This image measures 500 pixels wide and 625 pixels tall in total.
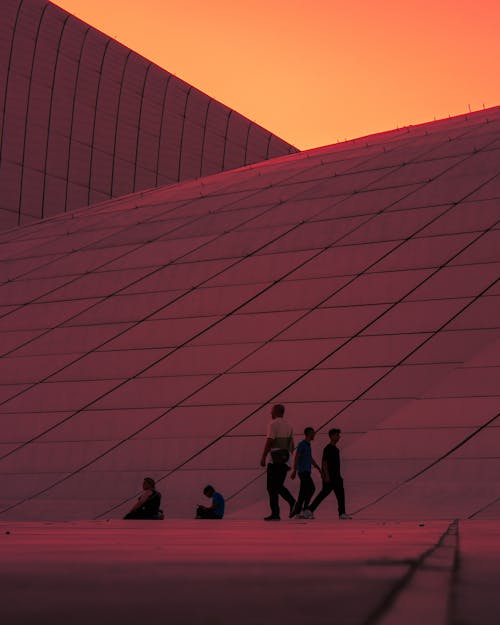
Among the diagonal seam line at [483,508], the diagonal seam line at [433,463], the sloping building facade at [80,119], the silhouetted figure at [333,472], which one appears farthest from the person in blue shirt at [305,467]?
the sloping building facade at [80,119]

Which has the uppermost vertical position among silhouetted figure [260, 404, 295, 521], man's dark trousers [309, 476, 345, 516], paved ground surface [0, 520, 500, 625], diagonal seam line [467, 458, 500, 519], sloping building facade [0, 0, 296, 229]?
sloping building facade [0, 0, 296, 229]

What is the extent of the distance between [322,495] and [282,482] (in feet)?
1.54

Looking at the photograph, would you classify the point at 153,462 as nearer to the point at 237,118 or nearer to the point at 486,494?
the point at 486,494

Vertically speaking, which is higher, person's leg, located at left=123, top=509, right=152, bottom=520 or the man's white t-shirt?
the man's white t-shirt

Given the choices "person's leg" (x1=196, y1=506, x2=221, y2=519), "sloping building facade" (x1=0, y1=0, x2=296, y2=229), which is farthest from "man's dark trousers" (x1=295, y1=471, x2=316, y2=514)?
"sloping building facade" (x1=0, y1=0, x2=296, y2=229)

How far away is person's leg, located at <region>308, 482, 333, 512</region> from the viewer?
12.7m

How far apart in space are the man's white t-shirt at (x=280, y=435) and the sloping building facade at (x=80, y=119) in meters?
24.8

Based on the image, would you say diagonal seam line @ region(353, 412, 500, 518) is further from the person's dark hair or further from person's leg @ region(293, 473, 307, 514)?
the person's dark hair

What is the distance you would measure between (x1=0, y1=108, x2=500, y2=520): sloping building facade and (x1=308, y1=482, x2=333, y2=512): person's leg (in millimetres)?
166

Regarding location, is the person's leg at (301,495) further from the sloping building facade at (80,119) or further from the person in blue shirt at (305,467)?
the sloping building facade at (80,119)

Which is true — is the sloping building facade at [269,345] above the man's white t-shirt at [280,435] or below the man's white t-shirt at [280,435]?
above

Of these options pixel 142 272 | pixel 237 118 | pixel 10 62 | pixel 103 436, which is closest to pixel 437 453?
pixel 103 436

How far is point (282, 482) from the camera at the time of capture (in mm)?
12969

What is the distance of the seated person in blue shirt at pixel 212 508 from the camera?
12.5 metres
